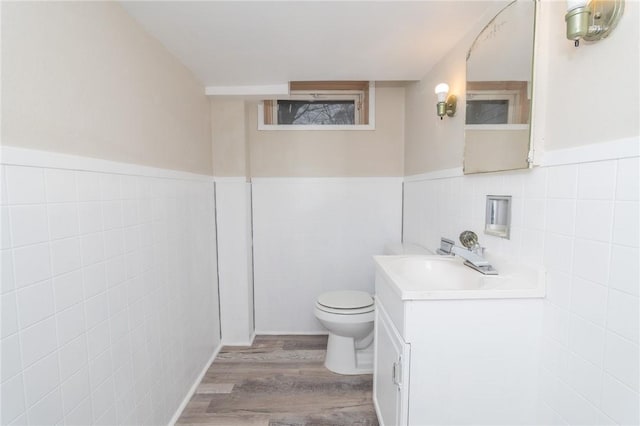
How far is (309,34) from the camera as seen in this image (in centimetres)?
146

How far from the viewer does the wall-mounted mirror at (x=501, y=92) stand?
106 centimetres

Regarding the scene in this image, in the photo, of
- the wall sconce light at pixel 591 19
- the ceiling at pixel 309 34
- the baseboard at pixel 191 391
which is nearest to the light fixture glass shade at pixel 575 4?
the wall sconce light at pixel 591 19

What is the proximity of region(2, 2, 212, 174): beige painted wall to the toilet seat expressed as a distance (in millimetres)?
1289

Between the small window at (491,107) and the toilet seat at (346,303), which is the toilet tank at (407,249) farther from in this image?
the small window at (491,107)

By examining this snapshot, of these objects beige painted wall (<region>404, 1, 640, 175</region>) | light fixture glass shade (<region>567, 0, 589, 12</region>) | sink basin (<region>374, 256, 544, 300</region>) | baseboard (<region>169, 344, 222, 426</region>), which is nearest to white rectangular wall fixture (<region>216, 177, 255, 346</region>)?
baseboard (<region>169, 344, 222, 426</region>)

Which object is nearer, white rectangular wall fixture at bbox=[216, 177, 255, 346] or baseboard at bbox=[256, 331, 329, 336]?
white rectangular wall fixture at bbox=[216, 177, 255, 346]

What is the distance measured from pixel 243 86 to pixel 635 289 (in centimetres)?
223

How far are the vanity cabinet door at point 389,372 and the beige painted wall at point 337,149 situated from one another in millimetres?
1335

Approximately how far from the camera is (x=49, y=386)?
2.86ft

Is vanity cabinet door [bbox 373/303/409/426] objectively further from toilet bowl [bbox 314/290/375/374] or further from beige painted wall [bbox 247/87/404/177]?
beige painted wall [bbox 247/87/404/177]

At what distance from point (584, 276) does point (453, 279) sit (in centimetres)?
53

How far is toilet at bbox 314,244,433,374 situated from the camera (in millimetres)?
1944

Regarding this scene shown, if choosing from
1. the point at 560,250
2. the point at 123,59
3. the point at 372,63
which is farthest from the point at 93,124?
the point at 560,250

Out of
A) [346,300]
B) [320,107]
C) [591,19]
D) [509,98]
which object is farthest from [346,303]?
[591,19]
